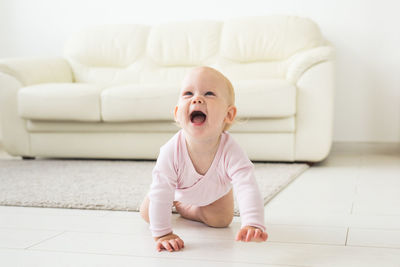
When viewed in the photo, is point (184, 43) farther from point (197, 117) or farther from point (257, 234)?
point (257, 234)

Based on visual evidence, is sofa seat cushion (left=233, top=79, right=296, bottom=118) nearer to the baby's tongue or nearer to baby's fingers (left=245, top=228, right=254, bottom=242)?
the baby's tongue

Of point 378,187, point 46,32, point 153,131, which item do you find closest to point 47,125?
point 153,131

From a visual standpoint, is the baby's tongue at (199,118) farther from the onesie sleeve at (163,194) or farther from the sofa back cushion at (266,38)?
the sofa back cushion at (266,38)

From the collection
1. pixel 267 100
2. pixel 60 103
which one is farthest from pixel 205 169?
pixel 60 103

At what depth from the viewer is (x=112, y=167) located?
9.16 ft

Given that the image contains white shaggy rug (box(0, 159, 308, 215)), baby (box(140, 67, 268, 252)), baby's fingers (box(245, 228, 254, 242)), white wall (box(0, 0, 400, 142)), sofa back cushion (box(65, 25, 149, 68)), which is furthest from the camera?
sofa back cushion (box(65, 25, 149, 68))

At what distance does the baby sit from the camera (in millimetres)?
1306

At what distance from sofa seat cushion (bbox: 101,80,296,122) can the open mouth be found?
145 cm

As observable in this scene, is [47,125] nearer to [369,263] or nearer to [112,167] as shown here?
[112,167]

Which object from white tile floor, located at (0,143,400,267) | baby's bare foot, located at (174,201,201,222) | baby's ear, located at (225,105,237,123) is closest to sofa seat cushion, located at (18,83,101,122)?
white tile floor, located at (0,143,400,267)

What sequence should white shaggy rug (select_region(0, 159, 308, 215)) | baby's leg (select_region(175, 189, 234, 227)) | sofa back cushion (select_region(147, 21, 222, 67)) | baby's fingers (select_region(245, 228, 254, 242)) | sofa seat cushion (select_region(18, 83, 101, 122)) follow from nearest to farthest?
baby's fingers (select_region(245, 228, 254, 242))
baby's leg (select_region(175, 189, 234, 227))
white shaggy rug (select_region(0, 159, 308, 215))
sofa seat cushion (select_region(18, 83, 101, 122))
sofa back cushion (select_region(147, 21, 222, 67))

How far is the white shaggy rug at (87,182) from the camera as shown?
6.16 feet

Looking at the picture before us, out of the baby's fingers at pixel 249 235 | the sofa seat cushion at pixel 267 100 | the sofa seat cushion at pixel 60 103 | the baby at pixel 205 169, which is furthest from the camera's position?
the sofa seat cushion at pixel 60 103

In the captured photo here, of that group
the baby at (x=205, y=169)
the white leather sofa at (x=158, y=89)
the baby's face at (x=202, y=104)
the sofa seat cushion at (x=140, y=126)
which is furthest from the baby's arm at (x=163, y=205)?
the sofa seat cushion at (x=140, y=126)
